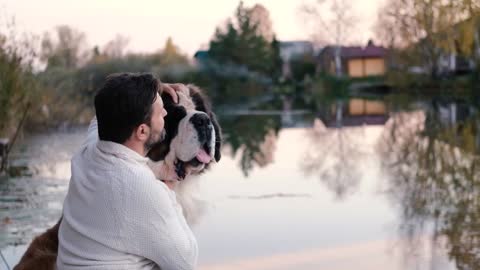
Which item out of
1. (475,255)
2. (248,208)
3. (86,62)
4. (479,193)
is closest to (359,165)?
(479,193)

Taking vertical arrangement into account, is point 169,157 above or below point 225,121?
above

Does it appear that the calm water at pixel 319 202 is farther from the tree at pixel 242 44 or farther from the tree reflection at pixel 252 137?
the tree at pixel 242 44

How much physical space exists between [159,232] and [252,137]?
54.0 feet

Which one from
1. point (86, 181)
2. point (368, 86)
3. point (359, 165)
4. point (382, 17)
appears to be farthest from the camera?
point (368, 86)

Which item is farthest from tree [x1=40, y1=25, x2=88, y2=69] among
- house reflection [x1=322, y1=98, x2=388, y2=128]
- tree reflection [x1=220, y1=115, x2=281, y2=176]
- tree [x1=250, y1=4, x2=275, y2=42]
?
tree [x1=250, y1=4, x2=275, y2=42]

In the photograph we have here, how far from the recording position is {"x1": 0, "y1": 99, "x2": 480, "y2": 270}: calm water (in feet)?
23.3

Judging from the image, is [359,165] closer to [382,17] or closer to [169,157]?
[169,157]

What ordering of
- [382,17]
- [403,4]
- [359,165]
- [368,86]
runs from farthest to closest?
1. [368,86]
2. [382,17]
3. [403,4]
4. [359,165]

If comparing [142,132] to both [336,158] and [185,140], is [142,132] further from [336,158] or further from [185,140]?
[336,158]

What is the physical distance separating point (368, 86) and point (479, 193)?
51401mm

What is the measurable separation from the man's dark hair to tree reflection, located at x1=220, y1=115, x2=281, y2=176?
981 centimetres

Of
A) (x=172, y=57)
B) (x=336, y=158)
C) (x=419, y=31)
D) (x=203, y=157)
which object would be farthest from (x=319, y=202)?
(x=419, y=31)

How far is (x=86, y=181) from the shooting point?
8.53ft

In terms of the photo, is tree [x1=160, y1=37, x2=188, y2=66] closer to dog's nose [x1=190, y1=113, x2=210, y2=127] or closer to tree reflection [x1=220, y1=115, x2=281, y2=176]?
tree reflection [x1=220, y1=115, x2=281, y2=176]
